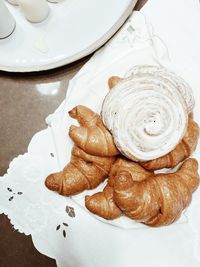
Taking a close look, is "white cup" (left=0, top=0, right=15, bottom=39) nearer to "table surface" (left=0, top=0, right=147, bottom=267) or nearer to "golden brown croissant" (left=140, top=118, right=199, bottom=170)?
"table surface" (left=0, top=0, right=147, bottom=267)

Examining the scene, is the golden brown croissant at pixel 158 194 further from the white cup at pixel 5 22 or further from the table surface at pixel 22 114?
the white cup at pixel 5 22

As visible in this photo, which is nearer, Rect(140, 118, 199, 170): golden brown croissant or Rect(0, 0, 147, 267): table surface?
Rect(140, 118, 199, 170): golden brown croissant

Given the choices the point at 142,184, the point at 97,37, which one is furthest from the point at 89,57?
the point at 142,184

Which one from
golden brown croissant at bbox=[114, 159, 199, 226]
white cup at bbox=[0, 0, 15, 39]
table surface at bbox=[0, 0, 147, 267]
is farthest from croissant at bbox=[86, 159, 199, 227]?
white cup at bbox=[0, 0, 15, 39]

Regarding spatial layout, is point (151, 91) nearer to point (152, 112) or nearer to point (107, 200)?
point (152, 112)

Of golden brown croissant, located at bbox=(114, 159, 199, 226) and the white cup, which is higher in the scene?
the white cup

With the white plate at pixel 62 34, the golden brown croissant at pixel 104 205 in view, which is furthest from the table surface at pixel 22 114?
the golden brown croissant at pixel 104 205
